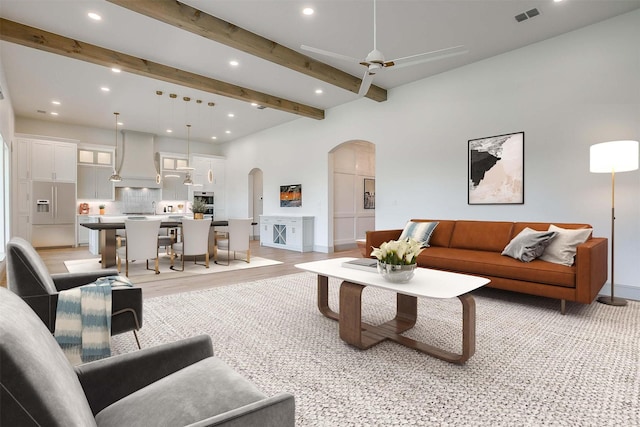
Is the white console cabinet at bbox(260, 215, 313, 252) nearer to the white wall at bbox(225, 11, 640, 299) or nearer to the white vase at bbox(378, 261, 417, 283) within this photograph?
the white wall at bbox(225, 11, 640, 299)

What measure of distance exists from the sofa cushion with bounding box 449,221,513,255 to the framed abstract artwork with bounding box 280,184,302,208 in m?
4.21

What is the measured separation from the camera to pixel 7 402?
0.53m

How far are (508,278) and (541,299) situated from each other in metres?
0.67

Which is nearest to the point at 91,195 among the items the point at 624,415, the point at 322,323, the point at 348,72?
the point at 348,72

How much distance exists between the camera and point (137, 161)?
902 cm

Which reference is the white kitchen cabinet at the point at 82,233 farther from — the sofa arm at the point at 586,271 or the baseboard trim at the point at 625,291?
the baseboard trim at the point at 625,291

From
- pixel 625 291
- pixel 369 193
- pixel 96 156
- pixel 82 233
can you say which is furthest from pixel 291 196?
pixel 625 291

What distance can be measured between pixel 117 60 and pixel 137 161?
5.13 meters

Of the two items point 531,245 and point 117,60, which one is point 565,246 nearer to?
point 531,245

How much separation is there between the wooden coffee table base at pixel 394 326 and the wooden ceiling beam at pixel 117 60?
443 cm

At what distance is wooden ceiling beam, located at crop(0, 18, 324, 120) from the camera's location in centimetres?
384

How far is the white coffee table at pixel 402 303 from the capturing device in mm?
2105

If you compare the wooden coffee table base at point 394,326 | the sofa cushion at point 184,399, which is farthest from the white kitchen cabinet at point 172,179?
the sofa cushion at point 184,399

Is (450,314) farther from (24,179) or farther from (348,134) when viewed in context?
(24,179)
